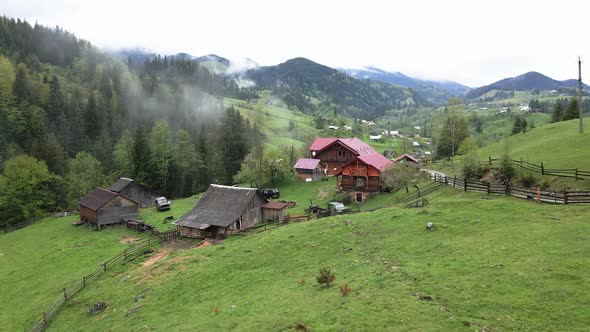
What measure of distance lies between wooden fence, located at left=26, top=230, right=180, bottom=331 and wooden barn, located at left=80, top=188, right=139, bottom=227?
13.3m

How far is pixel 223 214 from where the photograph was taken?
50688 mm

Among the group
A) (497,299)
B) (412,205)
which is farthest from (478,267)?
(412,205)

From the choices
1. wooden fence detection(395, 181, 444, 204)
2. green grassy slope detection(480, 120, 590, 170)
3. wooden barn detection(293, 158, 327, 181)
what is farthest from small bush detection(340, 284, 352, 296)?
wooden barn detection(293, 158, 327, 181)

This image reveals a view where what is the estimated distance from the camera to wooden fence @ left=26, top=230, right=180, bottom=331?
33.6 metres

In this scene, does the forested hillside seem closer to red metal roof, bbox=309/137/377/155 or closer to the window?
red metal roof, bbox=309/137/377/155

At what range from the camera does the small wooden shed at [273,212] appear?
176ft

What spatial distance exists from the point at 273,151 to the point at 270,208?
1343 inches

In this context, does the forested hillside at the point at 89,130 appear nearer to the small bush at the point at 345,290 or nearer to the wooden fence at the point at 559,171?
the wooden fence at the point at 559,171

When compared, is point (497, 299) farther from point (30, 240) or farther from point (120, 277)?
point (30, 240)

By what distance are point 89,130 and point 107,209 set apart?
260 ft

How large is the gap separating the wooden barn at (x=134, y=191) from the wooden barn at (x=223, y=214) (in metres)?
24.7

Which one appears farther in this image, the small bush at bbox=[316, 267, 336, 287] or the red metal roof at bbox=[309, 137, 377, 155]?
the red metal roof at bbox=[309, 137, 377, 155]

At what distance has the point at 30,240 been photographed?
192 feet

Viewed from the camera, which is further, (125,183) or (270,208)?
(125,183)
